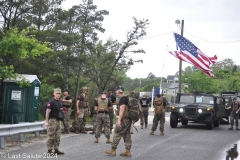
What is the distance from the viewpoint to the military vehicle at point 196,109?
16.6 m

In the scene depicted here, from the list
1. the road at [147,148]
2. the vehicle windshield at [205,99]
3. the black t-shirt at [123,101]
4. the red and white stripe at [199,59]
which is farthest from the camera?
the red and white stripe at [199,59]

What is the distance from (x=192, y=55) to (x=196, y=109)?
559 cm

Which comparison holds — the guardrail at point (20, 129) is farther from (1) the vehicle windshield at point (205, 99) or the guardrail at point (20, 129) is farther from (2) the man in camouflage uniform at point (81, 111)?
(1) the vehicle windshield at point (205, 99)

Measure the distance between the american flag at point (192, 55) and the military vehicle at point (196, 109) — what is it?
3.24m

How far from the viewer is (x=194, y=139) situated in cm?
1293

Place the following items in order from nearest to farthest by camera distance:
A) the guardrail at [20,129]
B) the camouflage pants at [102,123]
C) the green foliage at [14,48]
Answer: the guardrail at [20,129] < the camouflage pants at [102,123] < the green foliage at [14,48]

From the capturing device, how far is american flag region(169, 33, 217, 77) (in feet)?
69.2

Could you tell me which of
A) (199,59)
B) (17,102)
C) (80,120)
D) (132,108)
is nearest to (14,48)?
(17,102)

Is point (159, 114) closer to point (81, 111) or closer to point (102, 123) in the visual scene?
point (81, 111)

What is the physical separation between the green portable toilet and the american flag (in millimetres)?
9545

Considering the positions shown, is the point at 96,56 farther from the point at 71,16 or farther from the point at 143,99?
the point at 143,99

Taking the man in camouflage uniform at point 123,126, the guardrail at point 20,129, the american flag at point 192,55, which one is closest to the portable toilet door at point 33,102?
the guardrail at point 20,129

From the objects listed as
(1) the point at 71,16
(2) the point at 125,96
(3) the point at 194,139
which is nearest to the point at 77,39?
(1) the point at 71,16

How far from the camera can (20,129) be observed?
1066 centimetres
